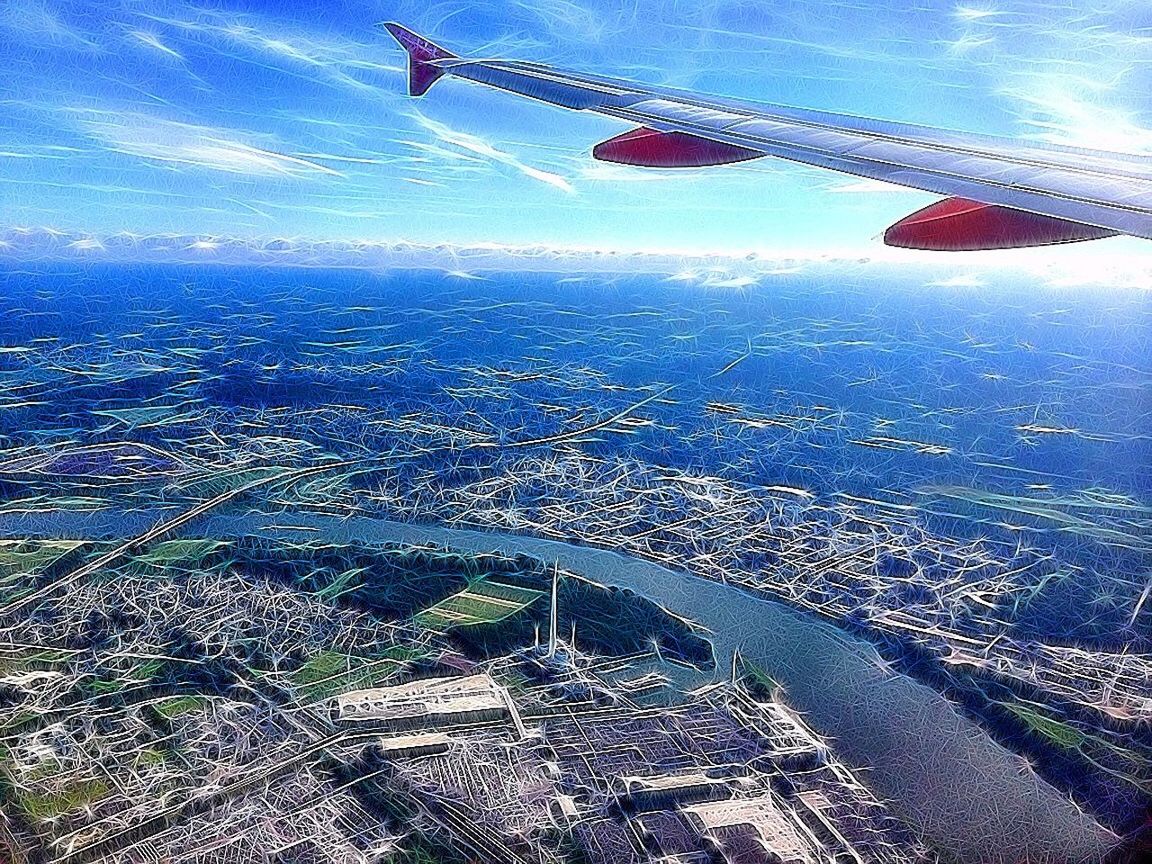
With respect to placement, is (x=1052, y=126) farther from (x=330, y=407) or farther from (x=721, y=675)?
(x=330, y=407)

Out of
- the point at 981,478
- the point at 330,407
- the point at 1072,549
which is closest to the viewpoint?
the point at 1072,549

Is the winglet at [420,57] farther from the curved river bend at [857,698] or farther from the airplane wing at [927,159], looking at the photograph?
the curved river bend at [857,698]

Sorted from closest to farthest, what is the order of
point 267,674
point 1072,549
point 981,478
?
point 267,674 → point 1072,549 → point 981,478

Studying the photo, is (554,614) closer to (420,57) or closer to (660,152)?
(660,152)

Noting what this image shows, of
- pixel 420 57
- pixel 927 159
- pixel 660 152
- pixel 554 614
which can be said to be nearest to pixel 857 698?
pixel 554 614

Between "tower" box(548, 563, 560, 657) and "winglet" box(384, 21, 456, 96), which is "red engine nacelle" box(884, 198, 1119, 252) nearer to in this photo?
"tower" box(548, 563, 560, 657)

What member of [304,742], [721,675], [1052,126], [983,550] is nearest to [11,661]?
[304,742]

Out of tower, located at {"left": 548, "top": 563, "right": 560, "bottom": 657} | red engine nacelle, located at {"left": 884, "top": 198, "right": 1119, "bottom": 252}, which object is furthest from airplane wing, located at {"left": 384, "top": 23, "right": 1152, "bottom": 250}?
tower, located at {"left": 548, "top": 563, "right": 560, "bottom": 657}

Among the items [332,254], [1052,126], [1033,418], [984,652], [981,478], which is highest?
A: [1052,126]
